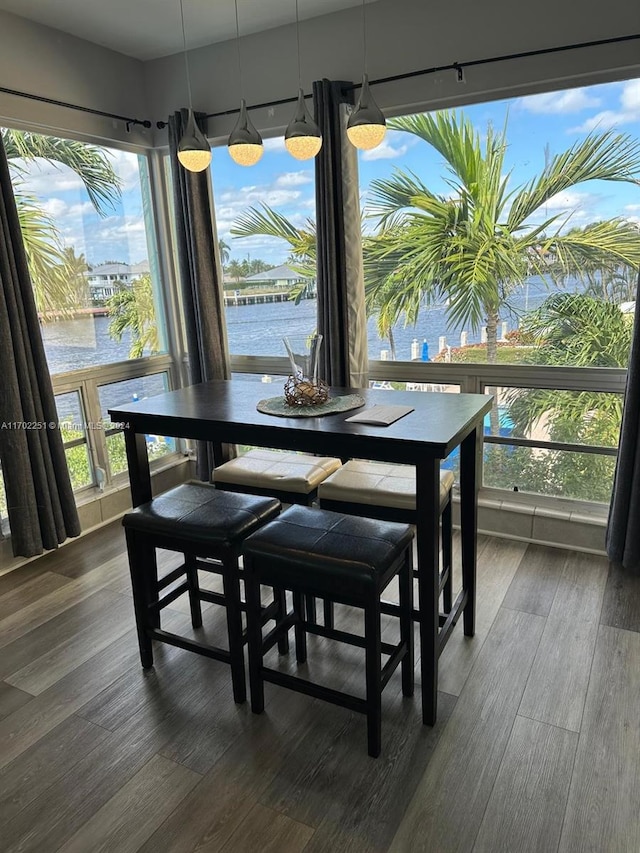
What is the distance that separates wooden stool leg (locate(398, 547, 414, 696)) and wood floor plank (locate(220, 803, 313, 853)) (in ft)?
2.06

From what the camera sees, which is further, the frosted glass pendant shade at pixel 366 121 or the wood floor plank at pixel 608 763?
the frosted glass pendant shade at pixel 366 121

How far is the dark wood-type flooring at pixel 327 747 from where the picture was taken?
5.22 ft

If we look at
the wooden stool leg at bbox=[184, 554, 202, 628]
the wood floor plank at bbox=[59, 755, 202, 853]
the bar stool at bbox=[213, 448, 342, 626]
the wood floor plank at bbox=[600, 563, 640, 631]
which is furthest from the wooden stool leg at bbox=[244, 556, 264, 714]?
the wood floor plank at bbox=[600, 563, 640, 631]

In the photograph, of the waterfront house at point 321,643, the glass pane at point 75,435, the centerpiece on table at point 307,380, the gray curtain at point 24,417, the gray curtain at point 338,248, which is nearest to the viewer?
the waterfront house at point 321,643

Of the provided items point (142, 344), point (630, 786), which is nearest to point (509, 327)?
point (630, 786)

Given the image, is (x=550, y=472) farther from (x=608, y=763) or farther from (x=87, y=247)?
(x=87, y=247)

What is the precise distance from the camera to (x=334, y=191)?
314 centimetres

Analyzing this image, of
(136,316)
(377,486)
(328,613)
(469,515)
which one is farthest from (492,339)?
(136,316)

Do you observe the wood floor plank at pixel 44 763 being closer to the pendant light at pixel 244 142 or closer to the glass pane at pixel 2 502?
the glass pane at pixel 2 502

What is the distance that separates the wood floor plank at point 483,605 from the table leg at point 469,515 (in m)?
0.07

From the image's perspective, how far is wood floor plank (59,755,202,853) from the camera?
1.58 m

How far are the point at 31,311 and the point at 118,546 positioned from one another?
1375 mm

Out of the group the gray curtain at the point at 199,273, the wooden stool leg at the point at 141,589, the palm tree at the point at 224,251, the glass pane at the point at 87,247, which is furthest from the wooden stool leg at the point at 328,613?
the palm tree at the point at 224,251

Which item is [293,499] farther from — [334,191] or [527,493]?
[334,191]
